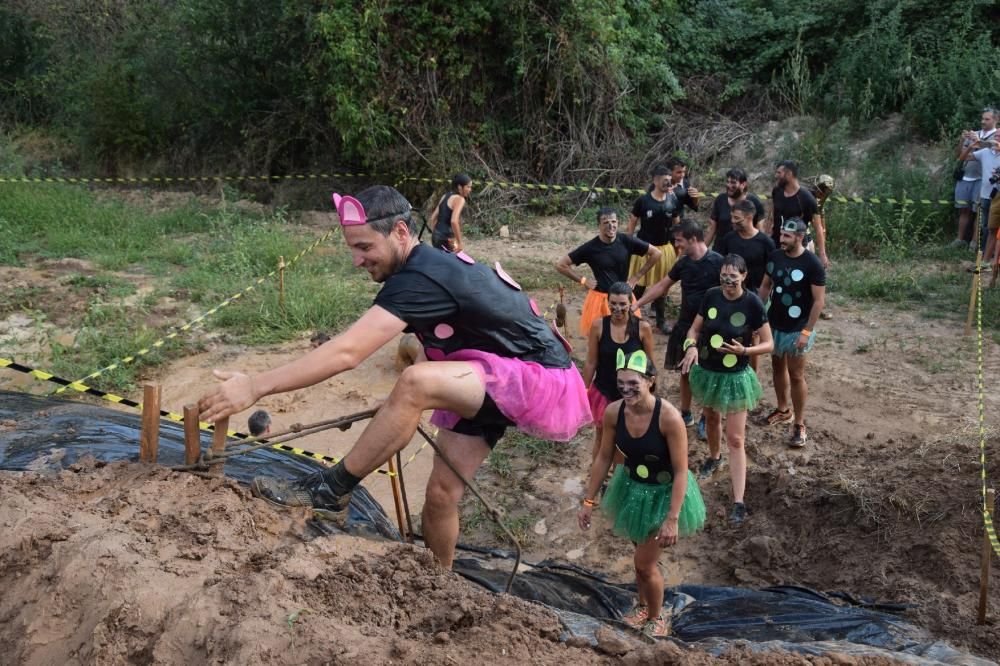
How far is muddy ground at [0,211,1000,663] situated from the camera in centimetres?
302

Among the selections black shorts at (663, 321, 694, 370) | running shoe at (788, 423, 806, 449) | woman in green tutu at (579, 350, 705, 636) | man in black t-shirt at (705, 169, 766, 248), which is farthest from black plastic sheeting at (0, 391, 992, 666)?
man in black t-shirt at (705, 169, 766, 248)

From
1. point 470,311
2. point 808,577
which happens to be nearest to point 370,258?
point 470,311

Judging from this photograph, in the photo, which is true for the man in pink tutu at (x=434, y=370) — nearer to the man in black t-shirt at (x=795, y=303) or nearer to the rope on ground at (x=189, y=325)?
the man in black t-shirt at (x=795, y=303)

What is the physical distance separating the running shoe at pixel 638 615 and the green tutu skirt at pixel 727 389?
159 centimetres

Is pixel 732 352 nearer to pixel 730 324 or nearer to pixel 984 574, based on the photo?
pixel 730 324

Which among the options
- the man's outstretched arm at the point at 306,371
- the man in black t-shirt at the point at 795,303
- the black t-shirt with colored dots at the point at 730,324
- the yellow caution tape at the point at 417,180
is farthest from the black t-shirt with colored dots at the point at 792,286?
the yellow caution tape at the point at 417,180

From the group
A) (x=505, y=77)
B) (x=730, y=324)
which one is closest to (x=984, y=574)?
(x=730, y=324)

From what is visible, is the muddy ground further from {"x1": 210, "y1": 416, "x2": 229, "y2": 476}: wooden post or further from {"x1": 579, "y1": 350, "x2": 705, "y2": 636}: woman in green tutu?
{"x1": 579, "y1": 350, "x2": 705, "y2": 636}: woman in green tutu

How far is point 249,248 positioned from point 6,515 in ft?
25.9

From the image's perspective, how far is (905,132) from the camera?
513 inches

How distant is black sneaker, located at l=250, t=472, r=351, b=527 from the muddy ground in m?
0.10

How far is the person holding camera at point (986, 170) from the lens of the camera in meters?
10.4

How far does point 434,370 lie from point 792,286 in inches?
153

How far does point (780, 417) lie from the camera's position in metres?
7.13
